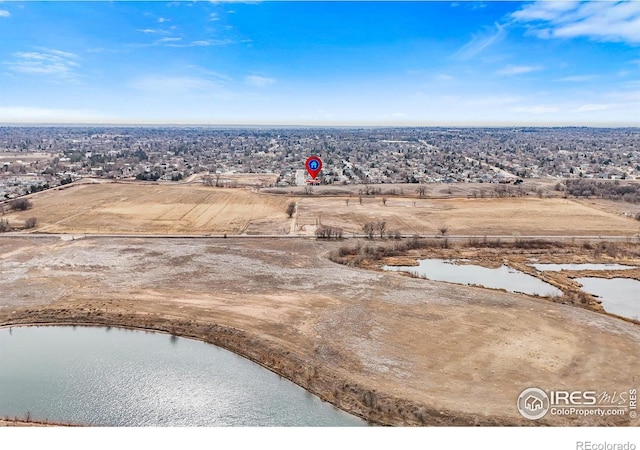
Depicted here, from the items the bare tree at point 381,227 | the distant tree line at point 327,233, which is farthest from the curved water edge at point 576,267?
the distant tree line at point 327,233

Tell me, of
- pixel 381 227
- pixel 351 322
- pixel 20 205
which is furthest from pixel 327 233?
pixel 20 205

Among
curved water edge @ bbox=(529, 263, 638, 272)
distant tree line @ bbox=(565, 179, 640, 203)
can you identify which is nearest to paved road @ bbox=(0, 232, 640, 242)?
curved water edge @ bbox=(529, 263, 638, 272)

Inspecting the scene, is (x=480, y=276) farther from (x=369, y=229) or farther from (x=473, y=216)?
(x=473, y=216)

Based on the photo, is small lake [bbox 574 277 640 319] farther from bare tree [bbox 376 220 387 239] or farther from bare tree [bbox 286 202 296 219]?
bare tree [bbox 286 202 296 219]

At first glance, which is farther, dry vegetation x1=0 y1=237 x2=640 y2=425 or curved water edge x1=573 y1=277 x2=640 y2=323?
curved water edge x1=573 y1=277 x2=640 y2=323
